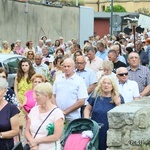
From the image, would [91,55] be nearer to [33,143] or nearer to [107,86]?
[107,86]

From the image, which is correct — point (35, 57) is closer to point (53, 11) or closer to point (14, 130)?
point (14, 130)

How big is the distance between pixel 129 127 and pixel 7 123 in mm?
1583

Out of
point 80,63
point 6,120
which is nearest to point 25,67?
point 80,63

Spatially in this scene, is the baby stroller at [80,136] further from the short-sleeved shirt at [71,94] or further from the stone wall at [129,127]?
the short-sleeved shirt at [71,94]

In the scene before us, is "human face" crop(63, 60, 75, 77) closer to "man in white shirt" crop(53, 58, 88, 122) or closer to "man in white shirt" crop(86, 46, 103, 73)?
"man in white shirt" crop(53, 58, 88, 122)

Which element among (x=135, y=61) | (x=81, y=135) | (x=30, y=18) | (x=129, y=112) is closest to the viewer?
(x=129, y=112)

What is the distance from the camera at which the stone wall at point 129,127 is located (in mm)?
8758

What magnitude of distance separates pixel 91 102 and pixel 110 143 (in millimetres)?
1326

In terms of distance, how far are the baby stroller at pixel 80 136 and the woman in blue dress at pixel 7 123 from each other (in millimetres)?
802

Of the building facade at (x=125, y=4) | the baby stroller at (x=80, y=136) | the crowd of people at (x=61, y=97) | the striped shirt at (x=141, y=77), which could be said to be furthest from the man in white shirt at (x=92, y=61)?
the building facade at (x=125, y=4)

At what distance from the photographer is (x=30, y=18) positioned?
122ft

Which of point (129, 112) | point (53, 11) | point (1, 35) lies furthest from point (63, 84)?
point (53, 11)

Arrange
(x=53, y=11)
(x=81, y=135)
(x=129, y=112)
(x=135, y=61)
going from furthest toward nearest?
(x=53, y=11), (x=135, y=61), (x=81, y=135), (x=129, y=112)

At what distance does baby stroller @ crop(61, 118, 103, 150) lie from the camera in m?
9.26
